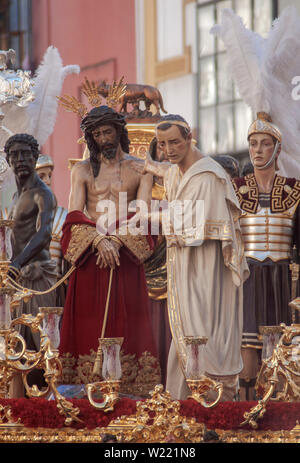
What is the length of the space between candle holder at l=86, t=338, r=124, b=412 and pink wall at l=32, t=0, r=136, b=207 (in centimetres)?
586

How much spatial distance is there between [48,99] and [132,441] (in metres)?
3.95

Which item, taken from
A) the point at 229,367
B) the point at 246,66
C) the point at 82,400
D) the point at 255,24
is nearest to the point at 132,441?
the point at 82,400

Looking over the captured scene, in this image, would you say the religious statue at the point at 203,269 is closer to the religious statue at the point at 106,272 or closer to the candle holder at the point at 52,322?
the religious statue at the point at 106,272

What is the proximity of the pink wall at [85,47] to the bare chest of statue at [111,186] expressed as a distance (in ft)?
14.9

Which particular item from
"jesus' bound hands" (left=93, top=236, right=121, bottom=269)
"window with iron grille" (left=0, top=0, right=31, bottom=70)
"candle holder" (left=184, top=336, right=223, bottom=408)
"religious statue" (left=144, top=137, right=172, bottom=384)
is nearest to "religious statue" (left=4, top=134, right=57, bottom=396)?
"religious statue" (left=144, top=137, right=172, bottom=384)

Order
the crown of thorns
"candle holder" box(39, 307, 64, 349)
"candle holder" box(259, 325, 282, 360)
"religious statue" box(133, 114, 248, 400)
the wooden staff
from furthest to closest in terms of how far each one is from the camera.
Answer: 1. the crown of thorns
2. the wooden staff
3. "religious statue" box(133, 114, 248, 400)
4. "candle holder" box(39, 307, 64, 349)
5. "candle holder" box(259, 325, 282, 360)

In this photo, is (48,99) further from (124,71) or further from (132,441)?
(132,441)

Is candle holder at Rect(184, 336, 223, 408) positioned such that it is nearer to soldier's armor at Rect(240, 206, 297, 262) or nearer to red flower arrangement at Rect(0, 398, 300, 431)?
red flower arrangement at Rect(0, 398, 300, 431)

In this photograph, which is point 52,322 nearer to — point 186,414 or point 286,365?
point 186,414

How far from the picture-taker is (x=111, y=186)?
7.32 meters

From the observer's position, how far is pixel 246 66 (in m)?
9.09

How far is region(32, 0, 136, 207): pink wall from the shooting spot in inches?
476

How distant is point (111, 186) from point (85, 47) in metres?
5.21

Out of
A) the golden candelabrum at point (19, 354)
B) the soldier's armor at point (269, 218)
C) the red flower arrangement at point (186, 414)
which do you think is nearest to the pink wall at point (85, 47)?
the soldier's armor at point (269, 218)
